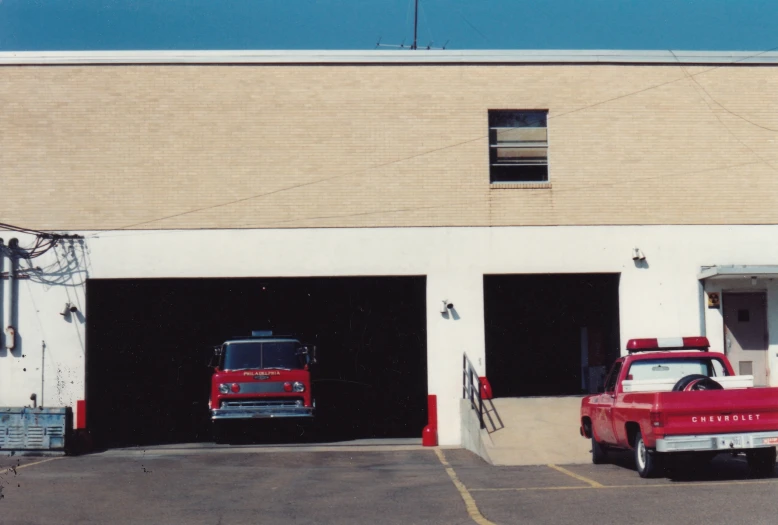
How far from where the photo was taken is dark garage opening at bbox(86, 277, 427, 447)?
81.3ft

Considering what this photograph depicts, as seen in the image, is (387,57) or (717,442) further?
(387,57)

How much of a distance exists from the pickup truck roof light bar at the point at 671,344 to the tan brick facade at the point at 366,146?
630 cm

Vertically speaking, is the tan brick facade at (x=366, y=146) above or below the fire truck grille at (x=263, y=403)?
above

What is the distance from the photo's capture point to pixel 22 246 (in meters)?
21.7

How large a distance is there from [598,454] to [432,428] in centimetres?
588

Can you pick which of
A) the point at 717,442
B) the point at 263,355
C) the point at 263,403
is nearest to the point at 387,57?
the point at 263,355

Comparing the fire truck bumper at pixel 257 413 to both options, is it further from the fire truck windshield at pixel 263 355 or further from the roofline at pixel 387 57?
the roofline at pixel 387 57

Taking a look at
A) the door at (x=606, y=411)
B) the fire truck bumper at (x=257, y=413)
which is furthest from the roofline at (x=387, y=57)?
the door at (x=606, y=411)

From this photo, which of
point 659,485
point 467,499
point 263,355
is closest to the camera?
point 467,499

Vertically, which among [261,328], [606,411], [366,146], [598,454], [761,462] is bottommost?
[598,454]

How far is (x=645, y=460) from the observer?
1309cm

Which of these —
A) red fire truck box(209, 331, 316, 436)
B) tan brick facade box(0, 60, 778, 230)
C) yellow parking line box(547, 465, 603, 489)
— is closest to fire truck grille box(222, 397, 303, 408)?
red fire truck box(209, 331, 316, 436)

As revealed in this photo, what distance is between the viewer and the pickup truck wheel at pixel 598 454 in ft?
52.4

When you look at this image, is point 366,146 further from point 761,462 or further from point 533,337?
point 761,462
